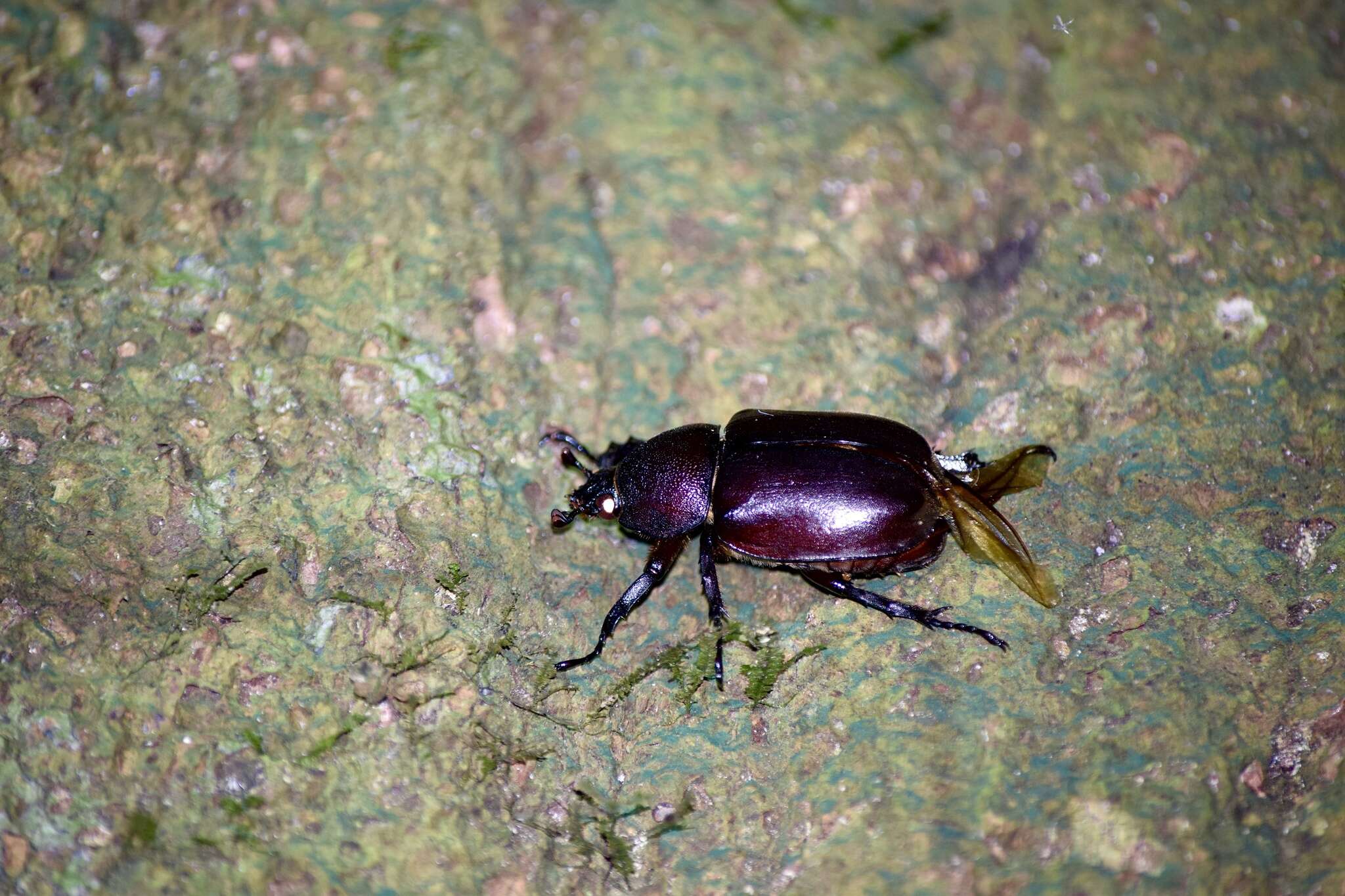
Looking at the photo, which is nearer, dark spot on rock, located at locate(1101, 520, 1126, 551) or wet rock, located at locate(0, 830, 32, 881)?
wet rock, located at locate(0, 830, 32, 881)

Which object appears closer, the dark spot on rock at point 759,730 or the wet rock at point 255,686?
the wet rock at point 255,686

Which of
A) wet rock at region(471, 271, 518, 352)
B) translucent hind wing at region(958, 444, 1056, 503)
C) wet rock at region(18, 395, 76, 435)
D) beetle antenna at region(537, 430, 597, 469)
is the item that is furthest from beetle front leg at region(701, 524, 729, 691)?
wet rock at region(18, 395, 76, 435)

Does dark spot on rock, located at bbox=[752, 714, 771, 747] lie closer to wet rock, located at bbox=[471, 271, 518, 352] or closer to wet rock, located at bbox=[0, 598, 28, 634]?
wet rock, located at bbox=[471, 271, 518, 352]

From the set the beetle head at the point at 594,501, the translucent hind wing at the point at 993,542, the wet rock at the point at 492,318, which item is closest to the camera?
the translucent hind wing at the point at 993,542

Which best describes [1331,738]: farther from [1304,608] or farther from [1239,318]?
[1239,318]

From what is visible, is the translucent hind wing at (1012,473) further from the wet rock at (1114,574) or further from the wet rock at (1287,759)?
the wet rock at (1287,759)

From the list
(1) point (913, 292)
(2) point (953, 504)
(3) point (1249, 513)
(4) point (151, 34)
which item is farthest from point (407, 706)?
(4) point (151, 34)

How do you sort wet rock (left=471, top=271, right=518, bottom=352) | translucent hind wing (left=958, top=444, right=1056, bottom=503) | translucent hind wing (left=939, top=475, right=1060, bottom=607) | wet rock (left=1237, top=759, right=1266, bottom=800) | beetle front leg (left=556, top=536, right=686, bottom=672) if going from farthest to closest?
wet rock (left=471, top=271, right=518, bottom=352)
translucent hind wing (left=958, top=444, right=1056, bottom=503)
beetle front leg (left=556, top=536, right=686, bottom=672)
translucent hind wing (left=939, top=475, right=1060, bottom=607)
wet rock (left=1237, top=759, right=1266, bottom=800)

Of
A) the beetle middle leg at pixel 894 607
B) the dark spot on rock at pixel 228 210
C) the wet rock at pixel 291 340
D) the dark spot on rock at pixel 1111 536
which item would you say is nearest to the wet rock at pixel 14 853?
the wet rock at pixel 291 340
